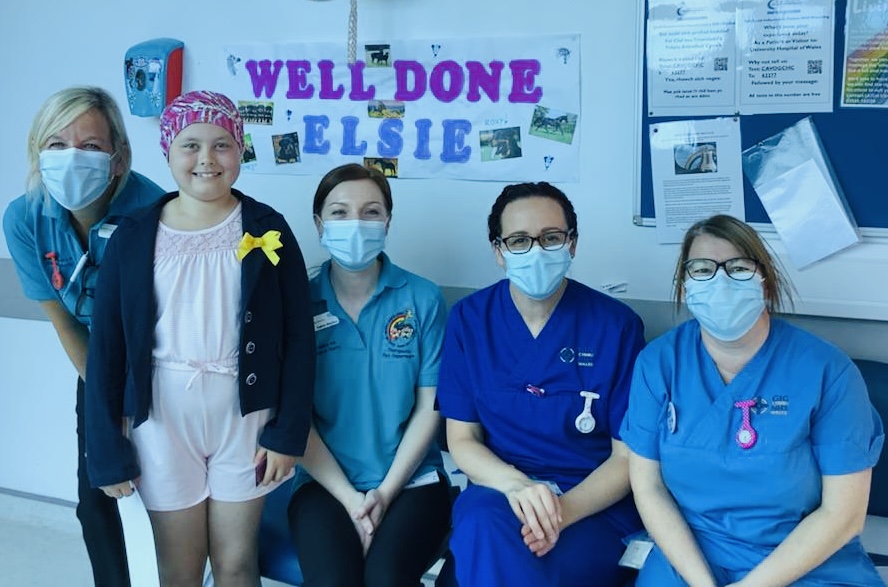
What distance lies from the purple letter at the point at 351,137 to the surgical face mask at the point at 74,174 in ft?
2.31

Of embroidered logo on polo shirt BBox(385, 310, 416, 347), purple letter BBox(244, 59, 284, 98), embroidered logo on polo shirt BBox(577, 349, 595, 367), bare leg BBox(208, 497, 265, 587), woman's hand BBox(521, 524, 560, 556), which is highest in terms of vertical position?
purple letter BBox(244, 59, 284, 98)

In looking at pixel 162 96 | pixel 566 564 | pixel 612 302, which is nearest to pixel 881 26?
pixel 612 302

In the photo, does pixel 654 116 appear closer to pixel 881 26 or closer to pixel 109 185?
pixel 881 26

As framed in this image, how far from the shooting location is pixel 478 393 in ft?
5.71

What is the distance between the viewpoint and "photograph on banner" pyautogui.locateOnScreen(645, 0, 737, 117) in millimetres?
1877

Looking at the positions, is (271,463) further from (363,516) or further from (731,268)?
(731,268)

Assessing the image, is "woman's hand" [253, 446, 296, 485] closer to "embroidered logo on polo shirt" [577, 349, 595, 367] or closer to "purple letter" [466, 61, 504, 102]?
"embroidered logo on polo shirt" [577, 349, 595, 367]

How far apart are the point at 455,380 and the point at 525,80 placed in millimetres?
805

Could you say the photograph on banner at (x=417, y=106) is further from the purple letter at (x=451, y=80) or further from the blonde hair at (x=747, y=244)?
the blonde hair at (x=747, y=244)

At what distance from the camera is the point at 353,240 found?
5.89 ft

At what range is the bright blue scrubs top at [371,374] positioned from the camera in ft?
6.07

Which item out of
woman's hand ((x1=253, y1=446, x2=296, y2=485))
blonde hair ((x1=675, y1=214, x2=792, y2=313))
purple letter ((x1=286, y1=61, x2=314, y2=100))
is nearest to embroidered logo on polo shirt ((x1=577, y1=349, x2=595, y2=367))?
blonde hair ((x1=675, y1=214, x2=792, y2=313))

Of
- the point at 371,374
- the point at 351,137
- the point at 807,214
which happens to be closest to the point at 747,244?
the point at 807,214

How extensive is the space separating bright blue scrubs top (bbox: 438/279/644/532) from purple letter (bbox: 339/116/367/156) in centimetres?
76
